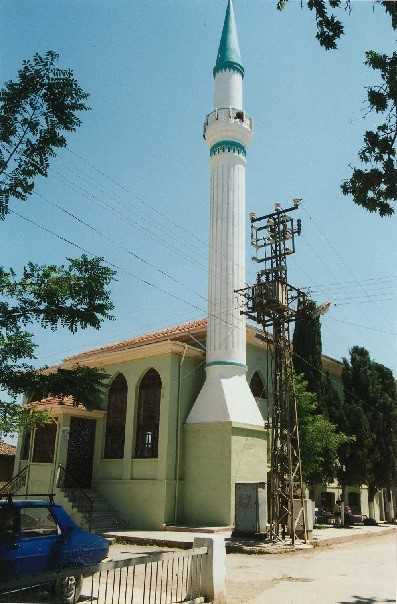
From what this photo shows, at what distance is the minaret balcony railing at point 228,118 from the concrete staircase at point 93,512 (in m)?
16.1

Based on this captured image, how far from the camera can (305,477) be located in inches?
836

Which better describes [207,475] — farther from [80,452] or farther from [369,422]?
[369,422]

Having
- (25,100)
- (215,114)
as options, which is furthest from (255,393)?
(25,100)

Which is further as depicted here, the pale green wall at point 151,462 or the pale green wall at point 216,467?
the pale green wall at point 151,462

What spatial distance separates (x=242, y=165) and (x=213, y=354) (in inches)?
341

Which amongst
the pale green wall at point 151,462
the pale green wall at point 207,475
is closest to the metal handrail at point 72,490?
the pale green wall at point 151,462

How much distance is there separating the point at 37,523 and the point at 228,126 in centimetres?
1919

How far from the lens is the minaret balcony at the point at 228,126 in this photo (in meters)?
22.9

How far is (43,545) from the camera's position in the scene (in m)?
7.16

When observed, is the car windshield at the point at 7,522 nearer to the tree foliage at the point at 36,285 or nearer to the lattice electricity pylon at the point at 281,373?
the tree foliage at the point at 36,285

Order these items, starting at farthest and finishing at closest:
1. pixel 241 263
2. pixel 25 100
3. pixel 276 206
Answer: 1. pixel 241 263
2. pixel 276 206
3. pixel 25 100

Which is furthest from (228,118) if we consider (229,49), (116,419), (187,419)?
(116,419)

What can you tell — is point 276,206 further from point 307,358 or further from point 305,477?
point 305,477

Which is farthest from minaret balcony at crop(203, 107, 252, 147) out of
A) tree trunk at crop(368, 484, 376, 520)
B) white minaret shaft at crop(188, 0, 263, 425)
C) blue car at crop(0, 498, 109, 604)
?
blue car at crop(0, 498, 109, 604)
